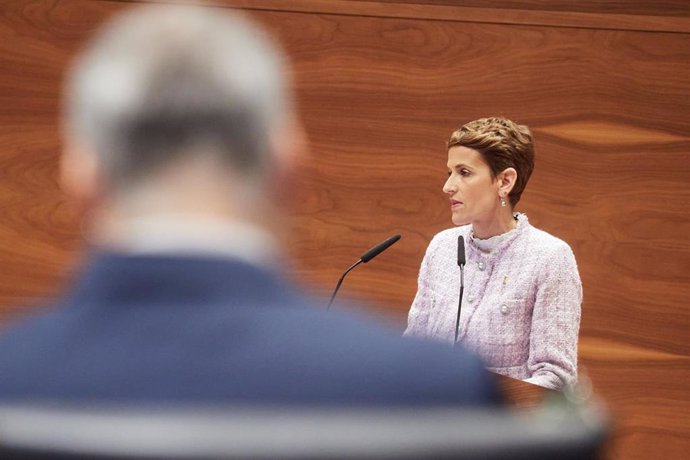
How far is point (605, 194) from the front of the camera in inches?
141

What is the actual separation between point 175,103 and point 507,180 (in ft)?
6.02

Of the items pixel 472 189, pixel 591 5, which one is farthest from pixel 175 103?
pixel 591 5

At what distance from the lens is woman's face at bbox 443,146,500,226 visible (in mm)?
2332

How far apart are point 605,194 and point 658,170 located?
0.77ft

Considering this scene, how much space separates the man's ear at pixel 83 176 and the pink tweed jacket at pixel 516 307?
59.2 inches

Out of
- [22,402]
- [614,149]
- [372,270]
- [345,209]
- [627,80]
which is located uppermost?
[627,80]

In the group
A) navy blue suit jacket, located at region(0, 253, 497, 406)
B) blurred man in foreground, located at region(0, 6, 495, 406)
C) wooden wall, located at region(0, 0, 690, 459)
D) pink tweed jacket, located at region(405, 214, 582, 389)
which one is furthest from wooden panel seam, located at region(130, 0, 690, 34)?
navy blue suit jacket, located at region(0, 253, 497, 406)

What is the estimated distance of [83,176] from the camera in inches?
24.7

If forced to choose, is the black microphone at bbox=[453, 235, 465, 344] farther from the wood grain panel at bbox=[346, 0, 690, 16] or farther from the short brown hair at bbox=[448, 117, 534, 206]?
the wood grain panel at bbox=[346, 0, 690, 16]

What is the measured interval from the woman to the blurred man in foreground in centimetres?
145

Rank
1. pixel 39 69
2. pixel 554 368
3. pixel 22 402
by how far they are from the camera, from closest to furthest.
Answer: pixel 22 402, pixel 554 368, pixel 39 69

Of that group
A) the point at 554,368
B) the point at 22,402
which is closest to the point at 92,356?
the point at 22,402

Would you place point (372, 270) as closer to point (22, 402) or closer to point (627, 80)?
point (627, 80)

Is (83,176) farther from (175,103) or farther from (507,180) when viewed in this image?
(507,180)
